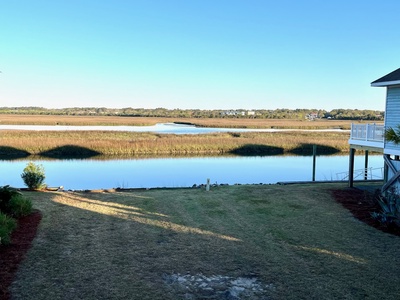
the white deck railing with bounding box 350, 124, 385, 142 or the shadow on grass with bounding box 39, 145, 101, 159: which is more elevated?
the white deck railing with bounding box 350, 124, 385, 142

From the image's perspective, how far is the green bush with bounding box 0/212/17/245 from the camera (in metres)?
8.40

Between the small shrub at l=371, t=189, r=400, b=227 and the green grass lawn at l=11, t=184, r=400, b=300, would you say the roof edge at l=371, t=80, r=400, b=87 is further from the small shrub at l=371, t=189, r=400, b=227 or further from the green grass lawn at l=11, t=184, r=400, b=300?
the green grass lawn at l=11, t=184, r=400, b=300

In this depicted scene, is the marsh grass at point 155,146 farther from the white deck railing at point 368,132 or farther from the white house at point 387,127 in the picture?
the white house at point 387,127

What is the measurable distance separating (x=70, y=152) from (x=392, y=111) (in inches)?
1173

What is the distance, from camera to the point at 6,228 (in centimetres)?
897

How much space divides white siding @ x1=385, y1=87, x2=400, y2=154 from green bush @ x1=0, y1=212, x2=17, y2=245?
12824mm

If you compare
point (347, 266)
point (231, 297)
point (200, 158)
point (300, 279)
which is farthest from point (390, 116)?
point (200, 158)

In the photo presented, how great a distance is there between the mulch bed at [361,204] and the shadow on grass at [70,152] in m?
26.3

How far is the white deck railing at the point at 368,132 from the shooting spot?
634 inches

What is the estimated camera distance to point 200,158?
122ft

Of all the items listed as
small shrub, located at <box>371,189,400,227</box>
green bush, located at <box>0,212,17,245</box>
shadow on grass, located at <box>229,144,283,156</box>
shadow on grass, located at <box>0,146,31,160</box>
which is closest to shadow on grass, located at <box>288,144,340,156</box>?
shadow on grass, located at <box>229,144,283,156</box>

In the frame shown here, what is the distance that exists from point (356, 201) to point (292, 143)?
32.9 m

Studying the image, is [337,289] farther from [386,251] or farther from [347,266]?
[386,251]

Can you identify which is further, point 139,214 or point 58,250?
point 139,214
